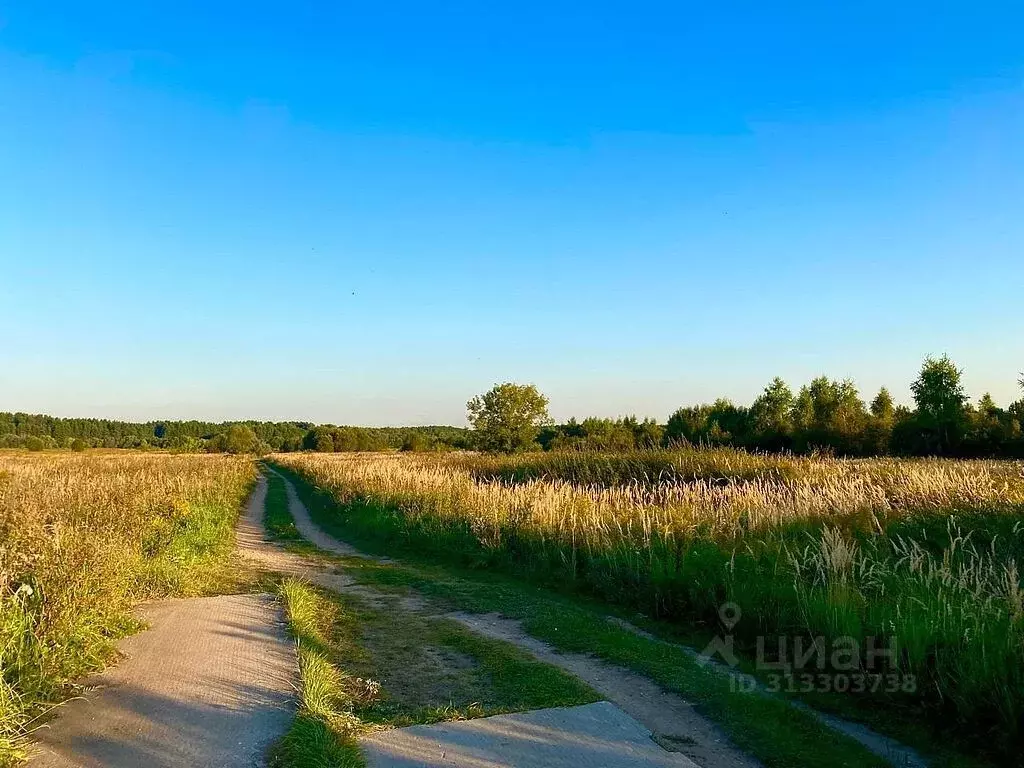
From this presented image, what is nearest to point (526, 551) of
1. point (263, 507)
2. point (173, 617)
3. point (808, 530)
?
point (808, 530)

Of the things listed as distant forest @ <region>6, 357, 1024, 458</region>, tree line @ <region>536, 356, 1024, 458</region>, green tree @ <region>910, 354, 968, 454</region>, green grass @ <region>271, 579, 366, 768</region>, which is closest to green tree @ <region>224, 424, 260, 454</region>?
distant forest @ <region>6, 357, 1024, 458</region>

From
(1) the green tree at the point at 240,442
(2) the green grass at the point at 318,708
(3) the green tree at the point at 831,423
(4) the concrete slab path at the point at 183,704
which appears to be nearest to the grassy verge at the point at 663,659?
(2) the green grass at the point at 318,708

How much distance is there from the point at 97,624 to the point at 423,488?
44.3 feet

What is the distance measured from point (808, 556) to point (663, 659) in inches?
106

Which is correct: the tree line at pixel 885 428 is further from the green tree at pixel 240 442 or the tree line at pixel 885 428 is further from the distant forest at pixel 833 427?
the green tree at pixel 240 442

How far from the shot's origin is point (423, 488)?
1917 centimetres

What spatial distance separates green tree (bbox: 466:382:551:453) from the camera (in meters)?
48.6

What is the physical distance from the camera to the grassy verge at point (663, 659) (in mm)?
4500

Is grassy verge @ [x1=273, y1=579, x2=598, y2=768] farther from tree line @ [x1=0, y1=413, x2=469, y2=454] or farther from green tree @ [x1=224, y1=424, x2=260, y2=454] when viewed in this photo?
green tree @ [x1=224, y1=424, x2=260, y2=454]

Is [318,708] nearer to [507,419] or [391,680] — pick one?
[391,680]

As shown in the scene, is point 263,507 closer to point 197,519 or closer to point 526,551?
point 197,519

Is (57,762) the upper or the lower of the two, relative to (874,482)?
lower

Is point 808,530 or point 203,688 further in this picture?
point 808,530

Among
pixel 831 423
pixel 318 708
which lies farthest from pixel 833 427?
pixel 318 708
